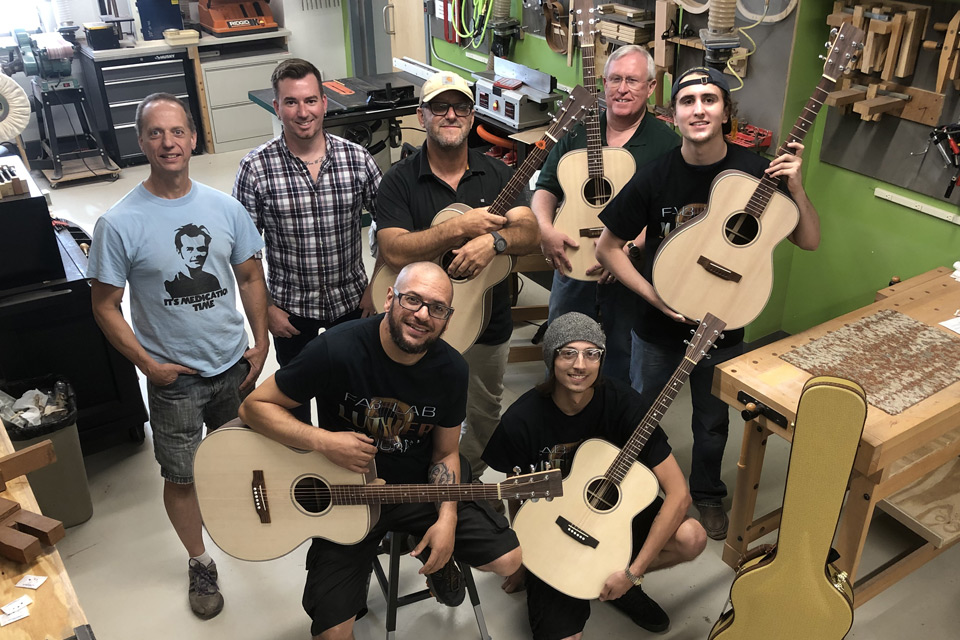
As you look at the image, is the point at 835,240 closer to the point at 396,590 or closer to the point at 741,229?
the point at 741,229

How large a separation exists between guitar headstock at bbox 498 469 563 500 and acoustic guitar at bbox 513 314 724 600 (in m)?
0.42

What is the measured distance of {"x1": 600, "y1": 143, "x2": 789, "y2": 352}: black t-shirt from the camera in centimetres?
268

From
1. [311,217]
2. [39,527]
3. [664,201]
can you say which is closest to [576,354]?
[664,201]

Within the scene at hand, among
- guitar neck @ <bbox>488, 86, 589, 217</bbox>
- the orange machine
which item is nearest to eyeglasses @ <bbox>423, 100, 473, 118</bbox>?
guitar neck @ <bbox>488, 86, 589, 217</bbox>

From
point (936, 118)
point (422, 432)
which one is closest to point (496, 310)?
point (422, 432)

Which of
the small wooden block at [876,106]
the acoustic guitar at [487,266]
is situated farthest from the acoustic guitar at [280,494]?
the small wooden block at [876,106]

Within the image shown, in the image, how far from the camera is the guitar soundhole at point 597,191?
3.08 m

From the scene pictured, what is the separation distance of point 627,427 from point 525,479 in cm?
58

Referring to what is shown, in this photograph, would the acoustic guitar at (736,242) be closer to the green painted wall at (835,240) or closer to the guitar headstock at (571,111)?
the guitar headstock at (571,111)

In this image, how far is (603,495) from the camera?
2.57 m

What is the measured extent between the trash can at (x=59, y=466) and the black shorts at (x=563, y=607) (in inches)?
71.9

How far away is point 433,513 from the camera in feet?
7.93

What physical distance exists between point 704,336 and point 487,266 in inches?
28.8

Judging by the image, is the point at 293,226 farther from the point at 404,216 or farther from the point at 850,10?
the point at 850,10
